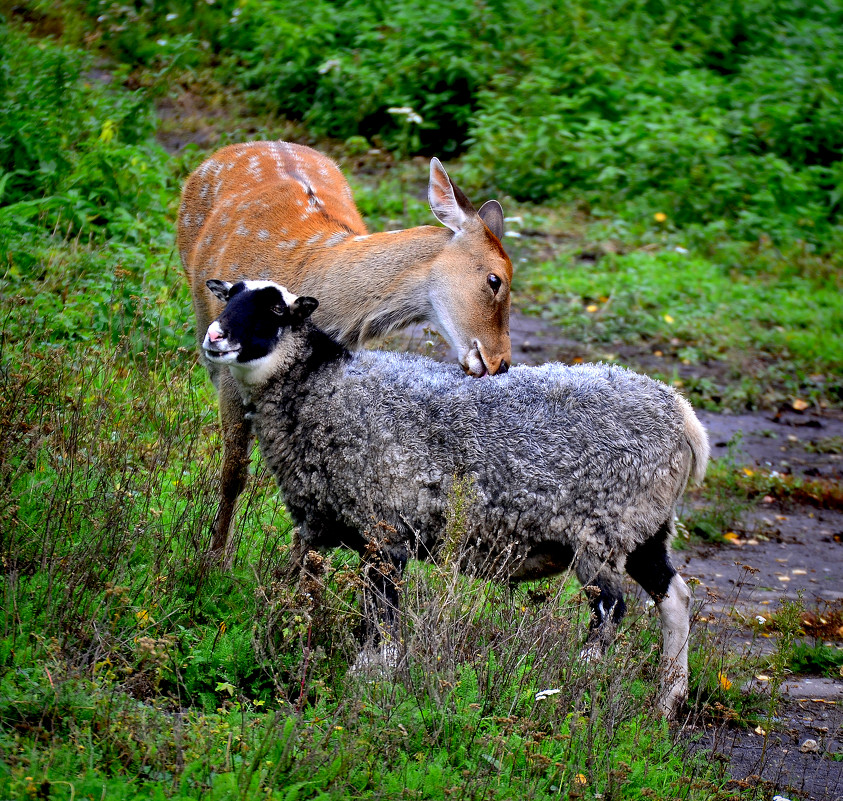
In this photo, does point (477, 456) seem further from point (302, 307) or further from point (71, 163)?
point (71, 163)

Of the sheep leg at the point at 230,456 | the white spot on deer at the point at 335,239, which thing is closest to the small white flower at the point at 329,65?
the white spot on deer at the point at 335,239

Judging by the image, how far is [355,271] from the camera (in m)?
5.62

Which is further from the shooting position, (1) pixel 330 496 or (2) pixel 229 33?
(2) pixel 229 33

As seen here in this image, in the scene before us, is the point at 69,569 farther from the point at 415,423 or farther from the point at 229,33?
the point at 229,33

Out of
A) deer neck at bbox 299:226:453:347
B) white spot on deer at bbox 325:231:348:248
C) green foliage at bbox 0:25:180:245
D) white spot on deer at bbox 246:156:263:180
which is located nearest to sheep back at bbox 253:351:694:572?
deer neck at bbox 299:226:453:347

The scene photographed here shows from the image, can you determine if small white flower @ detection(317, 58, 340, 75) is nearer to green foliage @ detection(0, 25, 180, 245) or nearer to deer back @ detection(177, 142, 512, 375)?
green foliage @ detection(0, 25, 180, 245)

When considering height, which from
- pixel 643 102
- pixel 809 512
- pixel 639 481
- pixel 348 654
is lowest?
pixel 809 512

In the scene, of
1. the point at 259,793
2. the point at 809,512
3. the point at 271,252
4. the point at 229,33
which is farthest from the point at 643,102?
the point at 259,793

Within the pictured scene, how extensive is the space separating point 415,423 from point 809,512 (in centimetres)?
442

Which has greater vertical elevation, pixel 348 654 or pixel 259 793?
pixel 259 793

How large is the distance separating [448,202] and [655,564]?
7.91ft

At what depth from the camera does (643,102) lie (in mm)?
13766

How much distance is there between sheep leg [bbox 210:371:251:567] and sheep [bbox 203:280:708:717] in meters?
0.46

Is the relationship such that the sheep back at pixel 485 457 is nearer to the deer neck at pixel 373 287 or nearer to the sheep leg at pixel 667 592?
the sheep leg at pixel 667 592
